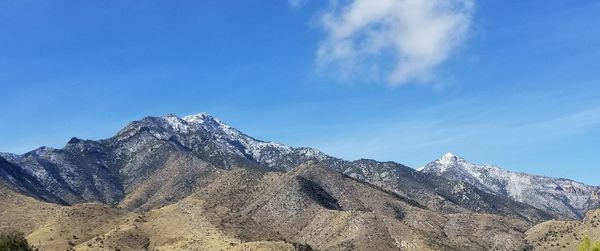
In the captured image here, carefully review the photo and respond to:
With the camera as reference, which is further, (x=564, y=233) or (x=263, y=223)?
(x=564, y=233)

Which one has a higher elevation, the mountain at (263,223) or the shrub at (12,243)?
the mountain at (263,223)

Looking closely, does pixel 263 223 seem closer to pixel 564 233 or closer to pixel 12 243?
pixel 564 233

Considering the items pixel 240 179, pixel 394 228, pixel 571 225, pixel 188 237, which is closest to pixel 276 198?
pixel 240 179

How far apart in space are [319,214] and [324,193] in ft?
86.4

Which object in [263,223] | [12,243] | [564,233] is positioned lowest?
[12,243]

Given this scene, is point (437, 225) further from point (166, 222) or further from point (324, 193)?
point (166, 222)

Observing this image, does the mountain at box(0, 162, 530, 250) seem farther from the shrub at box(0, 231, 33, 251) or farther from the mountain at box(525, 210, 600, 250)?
the shrub at box(0, 231, 33, 251)

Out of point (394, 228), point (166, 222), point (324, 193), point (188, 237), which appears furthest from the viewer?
point (324, 193)

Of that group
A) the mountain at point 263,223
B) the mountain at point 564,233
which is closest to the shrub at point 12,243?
the mountain at point 263,223

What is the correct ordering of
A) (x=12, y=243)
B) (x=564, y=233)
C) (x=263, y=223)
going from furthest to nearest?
(x=564, y=233) < (x=263, y=223) < (x=12, y=243)

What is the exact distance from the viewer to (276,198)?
178 meters

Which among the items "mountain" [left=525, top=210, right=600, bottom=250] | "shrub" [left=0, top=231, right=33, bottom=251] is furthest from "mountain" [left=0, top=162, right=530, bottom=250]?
"shrub" [left=0, top=231, right=33, bottom=251]

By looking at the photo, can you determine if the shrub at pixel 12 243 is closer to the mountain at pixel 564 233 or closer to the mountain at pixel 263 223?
the mountain at pixel 263 223

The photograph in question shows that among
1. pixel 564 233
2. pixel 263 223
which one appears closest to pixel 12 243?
pixel 263 223
